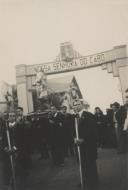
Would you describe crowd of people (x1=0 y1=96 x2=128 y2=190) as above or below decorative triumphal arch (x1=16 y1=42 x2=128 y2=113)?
below

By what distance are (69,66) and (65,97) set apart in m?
0.15

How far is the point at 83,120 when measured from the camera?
1686 mm

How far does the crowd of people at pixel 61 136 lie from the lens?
163 centimetres

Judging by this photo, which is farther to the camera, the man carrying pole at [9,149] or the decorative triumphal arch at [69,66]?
the man carrying pole at [9,149]

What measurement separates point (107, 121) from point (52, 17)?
0.58 m

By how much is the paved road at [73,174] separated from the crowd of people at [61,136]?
29 millimetres

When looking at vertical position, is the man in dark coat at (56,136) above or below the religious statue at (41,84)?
below

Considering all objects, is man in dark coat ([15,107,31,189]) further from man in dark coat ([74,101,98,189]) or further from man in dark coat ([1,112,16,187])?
man in dark coat ([74,101,98,189])

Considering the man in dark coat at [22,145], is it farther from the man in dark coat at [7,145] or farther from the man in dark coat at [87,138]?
the man in dark coat at [87,138]

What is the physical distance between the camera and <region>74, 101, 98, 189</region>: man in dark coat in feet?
5.47

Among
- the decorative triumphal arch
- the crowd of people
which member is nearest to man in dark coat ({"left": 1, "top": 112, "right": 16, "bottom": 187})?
the crowd of people

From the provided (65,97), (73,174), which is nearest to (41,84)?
(65,97)

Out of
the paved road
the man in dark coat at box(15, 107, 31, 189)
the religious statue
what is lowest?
the paved road

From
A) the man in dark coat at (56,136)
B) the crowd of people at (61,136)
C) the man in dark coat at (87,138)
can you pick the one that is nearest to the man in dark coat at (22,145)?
the crowd of people at (61,136)
